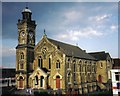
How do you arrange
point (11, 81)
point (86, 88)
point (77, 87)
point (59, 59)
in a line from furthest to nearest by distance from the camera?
1. point (11, 81)
2. point (86, 88)
3. point (77, 87)
4. point (59, 59)

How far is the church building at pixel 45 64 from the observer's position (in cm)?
3594

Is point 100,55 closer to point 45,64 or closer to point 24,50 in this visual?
point 45,64

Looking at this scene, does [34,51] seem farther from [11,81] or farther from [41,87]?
[11,81]

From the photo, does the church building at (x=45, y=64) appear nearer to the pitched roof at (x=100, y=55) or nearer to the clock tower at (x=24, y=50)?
the clock tower at (x=24, y=50)

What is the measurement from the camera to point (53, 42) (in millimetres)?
37906

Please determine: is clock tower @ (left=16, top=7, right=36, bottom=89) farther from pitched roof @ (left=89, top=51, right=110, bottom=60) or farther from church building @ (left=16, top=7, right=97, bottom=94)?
pitched roof @ (left=89, top=51, right=110, bottom=60)

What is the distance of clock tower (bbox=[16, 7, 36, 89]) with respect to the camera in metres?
39.1

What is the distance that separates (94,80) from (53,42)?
1362cm

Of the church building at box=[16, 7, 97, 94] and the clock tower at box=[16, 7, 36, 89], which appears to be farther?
the clock tower at box=[16, 7, 36, 89]

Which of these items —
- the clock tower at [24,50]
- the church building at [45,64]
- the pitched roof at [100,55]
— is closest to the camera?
the church building at [45,64]

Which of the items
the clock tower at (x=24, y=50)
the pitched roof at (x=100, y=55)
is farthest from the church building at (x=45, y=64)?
the pitched roof at (x=100, y=55)

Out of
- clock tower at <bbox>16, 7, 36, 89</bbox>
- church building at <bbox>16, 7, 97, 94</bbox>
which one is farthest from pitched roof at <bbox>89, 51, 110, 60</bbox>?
clock tower at <bbox>16, 7, 36, 89</bbox>

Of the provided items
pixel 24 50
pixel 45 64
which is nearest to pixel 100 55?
pixel 45 64

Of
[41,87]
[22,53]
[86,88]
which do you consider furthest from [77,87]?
[22,53]
